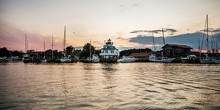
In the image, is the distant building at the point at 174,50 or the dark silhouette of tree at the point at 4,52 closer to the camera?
the distant building at the point at 174,50

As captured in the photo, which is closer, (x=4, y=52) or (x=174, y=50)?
(x=174, y=50)

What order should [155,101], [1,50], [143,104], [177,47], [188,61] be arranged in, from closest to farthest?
1. [143,104]
2. [155,101]
3. [188,61]
4. [177,47]
5. [1,50]

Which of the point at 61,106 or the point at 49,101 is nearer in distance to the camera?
the point at 61,106

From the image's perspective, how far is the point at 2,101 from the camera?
12.4 metres

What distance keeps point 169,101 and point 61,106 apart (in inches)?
230

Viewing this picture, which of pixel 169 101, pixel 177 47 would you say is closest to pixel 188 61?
pixel 177 47

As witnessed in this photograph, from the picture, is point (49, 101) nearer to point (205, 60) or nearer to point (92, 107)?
point (92, 107)

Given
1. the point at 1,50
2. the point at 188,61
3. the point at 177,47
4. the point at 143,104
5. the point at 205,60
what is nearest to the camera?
the point at 143,104

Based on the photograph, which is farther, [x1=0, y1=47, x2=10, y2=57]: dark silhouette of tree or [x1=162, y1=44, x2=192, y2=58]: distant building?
[x1=0, y1=47, x2=10, y2=57]: dark silhouette of tree

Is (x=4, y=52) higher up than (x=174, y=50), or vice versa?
(x=4, y=52)

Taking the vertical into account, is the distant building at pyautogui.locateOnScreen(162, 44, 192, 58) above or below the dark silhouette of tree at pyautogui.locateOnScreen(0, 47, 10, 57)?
below

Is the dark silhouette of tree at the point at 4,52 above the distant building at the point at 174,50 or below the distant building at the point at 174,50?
above

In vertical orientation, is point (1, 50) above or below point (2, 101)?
above

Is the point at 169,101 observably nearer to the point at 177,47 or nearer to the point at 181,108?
the point at 181,108
